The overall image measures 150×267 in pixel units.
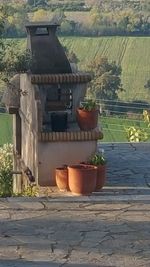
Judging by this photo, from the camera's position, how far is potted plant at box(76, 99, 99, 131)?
363 inches

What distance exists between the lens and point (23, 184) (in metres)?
10.5

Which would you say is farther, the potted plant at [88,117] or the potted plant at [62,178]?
the potted plant at [88,117]

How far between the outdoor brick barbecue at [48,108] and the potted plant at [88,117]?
10 centimetres

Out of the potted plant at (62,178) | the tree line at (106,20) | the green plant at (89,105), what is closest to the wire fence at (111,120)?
the tree line at (106,20)

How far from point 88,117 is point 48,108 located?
780 mm

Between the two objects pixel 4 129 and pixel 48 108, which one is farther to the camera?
pixel 4 129

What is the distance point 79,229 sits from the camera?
6836 mm

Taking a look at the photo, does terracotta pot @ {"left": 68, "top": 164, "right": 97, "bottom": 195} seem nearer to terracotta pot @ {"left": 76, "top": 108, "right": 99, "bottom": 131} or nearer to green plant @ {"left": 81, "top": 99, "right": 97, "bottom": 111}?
terracotta pot @ {"left": 76, "top": 108, "right": 99, "bottom": 131}

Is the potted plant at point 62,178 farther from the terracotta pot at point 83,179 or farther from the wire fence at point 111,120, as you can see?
the wire fence at point 111,120

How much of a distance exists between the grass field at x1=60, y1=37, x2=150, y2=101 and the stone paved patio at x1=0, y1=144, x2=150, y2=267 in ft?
94.7

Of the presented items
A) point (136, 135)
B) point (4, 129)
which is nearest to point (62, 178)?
point (136, 135)

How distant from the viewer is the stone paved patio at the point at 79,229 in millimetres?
5969

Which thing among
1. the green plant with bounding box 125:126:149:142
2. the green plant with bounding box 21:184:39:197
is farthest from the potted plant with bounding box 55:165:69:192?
the green plant with bounding box 125:126:149:142

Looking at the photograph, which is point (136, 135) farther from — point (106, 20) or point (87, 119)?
point (106, 20)
